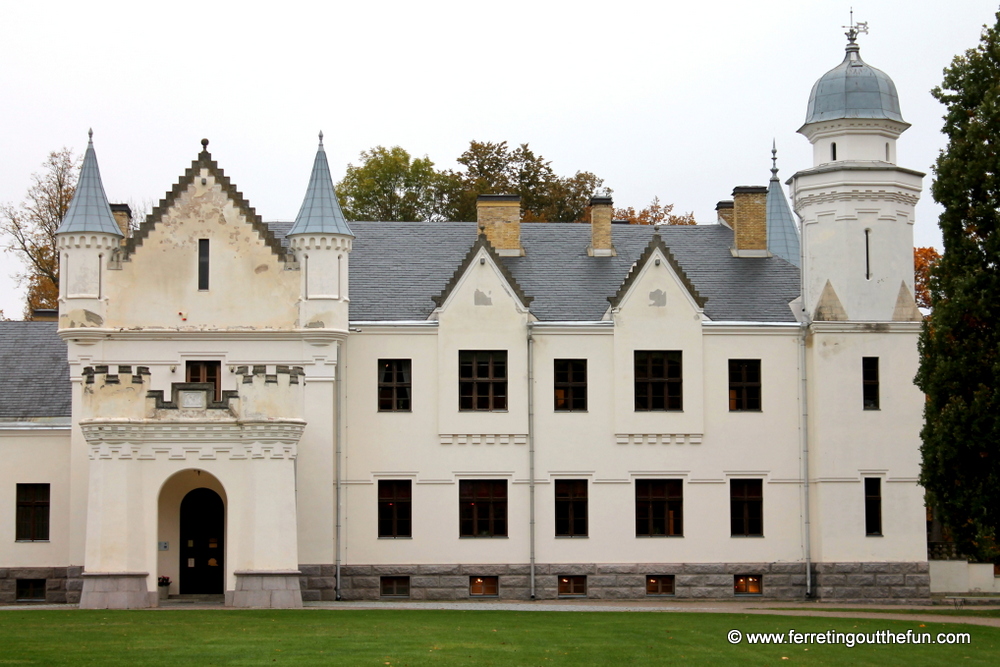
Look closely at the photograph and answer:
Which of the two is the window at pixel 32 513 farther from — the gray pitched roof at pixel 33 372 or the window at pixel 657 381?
the window at pixel 657 381

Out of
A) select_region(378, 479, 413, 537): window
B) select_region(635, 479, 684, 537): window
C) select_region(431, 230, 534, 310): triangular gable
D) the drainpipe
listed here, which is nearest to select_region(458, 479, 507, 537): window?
the drainpipe

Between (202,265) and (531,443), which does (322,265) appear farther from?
(531,443)

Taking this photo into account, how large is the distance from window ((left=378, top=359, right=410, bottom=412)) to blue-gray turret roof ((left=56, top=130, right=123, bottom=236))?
7.89 m

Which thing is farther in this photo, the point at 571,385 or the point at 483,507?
the point at 571,385

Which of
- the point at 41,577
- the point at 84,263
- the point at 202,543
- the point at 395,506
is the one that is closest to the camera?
the point at 84,263

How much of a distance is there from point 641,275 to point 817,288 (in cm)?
489

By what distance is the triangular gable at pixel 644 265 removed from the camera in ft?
130

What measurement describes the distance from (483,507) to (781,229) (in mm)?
16390

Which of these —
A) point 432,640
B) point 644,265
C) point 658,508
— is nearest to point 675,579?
point 658,508

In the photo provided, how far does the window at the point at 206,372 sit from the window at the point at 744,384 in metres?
14.0

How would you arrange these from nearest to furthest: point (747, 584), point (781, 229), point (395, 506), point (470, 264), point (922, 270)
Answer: point (395, 506) → point (470, 264) → point (747, 584) → point (781, 229) → point (922, 270)

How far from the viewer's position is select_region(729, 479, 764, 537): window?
3947 centimetres

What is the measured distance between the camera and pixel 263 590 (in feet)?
110

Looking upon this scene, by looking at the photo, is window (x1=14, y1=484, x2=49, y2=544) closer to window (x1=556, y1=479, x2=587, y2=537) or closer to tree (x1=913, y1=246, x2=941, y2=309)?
window (x1=556, y1=479, x2=587, y2=537)
